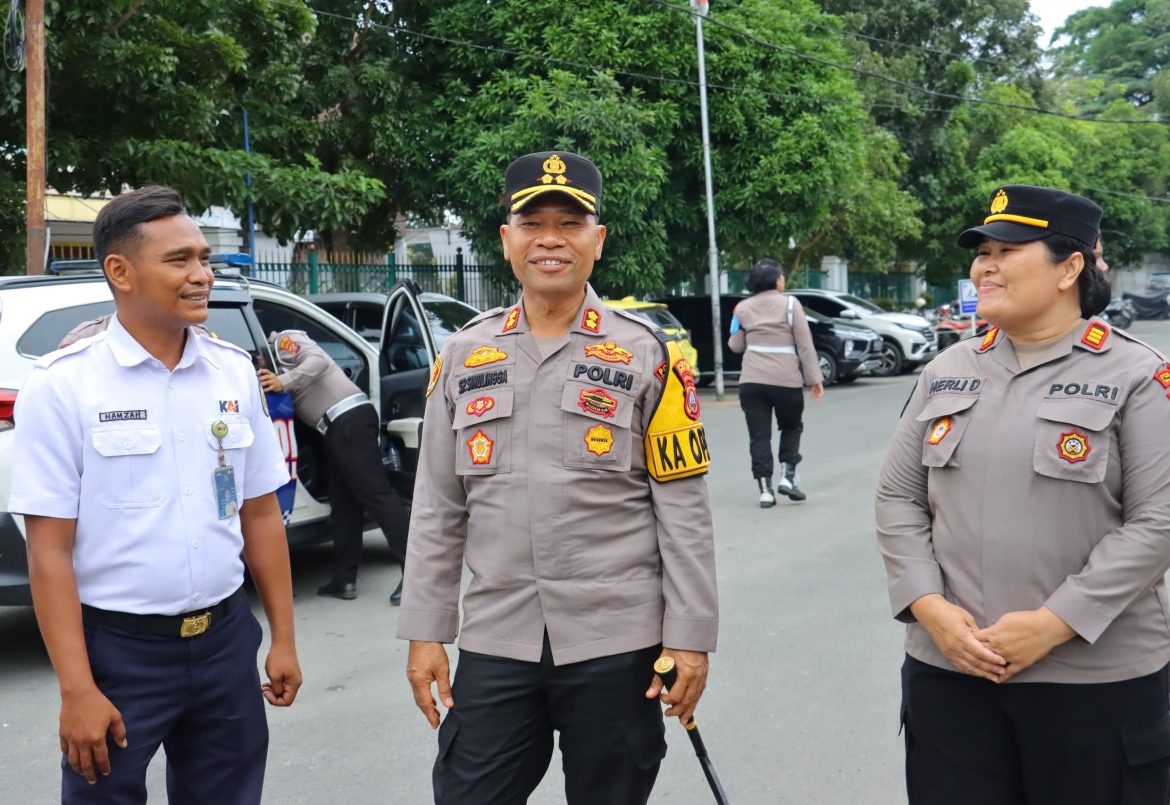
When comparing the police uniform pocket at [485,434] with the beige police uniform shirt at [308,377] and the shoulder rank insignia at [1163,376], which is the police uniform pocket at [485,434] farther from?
the beige police uniform shirt at [308,377]

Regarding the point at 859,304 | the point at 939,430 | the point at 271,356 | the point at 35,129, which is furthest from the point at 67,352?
the point at 859,304

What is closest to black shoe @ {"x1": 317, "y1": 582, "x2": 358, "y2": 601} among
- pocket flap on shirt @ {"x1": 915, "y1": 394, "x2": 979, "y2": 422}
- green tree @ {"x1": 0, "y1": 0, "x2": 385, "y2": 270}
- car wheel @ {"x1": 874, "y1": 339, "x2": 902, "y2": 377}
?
pocket flap on shirt @ {"x1": 915, "y1": 394, "x2": 979, "y2": 422}

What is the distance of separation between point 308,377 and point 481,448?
12.1 feet

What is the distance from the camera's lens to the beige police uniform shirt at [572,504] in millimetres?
2568

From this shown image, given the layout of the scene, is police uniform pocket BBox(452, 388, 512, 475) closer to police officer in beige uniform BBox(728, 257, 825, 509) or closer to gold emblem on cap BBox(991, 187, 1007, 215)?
gold emblem on cap BBox(991, 187, 1007, 215)

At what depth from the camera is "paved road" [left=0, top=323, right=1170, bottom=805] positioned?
13.6ft

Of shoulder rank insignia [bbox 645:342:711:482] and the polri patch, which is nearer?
the polri patch

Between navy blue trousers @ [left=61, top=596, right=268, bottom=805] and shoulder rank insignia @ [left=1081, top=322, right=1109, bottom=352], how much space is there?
192 cm

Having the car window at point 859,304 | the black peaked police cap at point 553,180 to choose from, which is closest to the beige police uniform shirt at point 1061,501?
the black peaked police cap at point 553,180

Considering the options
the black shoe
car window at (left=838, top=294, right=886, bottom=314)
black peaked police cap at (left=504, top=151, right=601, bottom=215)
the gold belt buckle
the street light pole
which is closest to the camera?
the gold belt buckle

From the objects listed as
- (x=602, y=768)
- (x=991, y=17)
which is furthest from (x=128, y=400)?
(x=991, y=17)

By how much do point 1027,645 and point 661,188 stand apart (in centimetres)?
1679

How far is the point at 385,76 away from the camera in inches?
688

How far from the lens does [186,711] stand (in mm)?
2564
